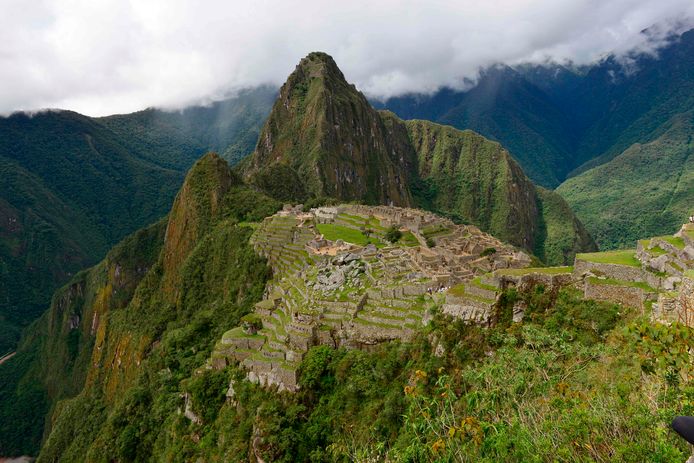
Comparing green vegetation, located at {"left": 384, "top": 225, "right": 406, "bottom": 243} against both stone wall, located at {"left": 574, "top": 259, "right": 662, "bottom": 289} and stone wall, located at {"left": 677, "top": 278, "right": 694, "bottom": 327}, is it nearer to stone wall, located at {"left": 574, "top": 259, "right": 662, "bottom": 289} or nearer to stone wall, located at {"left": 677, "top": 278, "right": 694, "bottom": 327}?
stone wall, located at {"left": 574, "top": 259, "right": 662, "bottom": 289}

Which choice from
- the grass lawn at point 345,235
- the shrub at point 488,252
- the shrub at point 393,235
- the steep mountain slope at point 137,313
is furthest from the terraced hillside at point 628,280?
the shrub at point 393,235

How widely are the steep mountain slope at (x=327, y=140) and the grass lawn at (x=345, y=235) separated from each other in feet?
267

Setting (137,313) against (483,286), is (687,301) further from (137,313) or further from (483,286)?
(137,313)

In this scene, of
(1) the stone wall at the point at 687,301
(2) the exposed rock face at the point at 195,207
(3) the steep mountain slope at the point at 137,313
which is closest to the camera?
(1) the stone wall at the point at 687,301

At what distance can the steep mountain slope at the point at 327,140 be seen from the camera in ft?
513

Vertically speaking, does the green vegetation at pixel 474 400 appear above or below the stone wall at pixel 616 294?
below

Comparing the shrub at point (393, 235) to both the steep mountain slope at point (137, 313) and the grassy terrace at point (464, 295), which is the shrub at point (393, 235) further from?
the grassy terrace at point (464, 295)

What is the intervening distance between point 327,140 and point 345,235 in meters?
110

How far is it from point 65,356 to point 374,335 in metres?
135

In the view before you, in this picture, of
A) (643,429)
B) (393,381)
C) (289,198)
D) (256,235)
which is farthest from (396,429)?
(289,198)

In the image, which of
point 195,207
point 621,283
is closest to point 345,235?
point 621,283

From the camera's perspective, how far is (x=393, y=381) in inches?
802

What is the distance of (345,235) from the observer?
2199 inches

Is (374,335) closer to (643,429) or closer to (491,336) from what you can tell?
(491,336)
